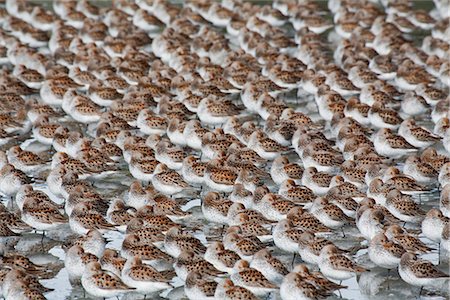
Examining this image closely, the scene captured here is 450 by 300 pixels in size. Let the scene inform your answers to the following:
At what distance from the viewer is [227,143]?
18.0 meters

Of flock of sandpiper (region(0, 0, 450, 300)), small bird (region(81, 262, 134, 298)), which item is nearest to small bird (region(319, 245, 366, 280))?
flock of sandpiper (region(0, 0, 450, 300))

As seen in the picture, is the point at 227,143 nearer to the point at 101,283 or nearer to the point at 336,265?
the point at 336,265

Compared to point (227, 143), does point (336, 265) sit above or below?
above

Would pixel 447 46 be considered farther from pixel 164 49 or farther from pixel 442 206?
pixel 442 206

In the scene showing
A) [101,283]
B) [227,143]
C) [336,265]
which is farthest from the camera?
[227,143]

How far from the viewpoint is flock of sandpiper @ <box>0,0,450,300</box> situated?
44.8 feet

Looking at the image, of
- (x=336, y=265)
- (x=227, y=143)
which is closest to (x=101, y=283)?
(x=336, y=265)

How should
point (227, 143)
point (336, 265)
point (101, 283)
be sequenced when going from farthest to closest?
point (227, 143), point (336, 265), point (101, 283)

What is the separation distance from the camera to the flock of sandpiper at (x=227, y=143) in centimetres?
1365

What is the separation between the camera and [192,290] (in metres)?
12.9

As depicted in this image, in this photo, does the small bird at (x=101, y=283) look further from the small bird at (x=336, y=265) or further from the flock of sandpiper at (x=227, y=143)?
the small bird at (x=336, y=265)

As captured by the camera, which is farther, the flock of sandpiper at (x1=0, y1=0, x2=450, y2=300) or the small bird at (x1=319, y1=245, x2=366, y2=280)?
the flock of sandpiper at (x1=0, y1=0, x2=450, y2=300)

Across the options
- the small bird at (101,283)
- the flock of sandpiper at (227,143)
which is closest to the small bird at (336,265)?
the flock of sandpiper at (227,143)

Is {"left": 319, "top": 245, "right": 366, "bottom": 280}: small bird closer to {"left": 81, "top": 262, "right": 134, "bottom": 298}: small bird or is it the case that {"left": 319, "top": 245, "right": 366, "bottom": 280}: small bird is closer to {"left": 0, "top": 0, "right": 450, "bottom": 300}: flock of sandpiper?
{"left": 0, "top": 0, "right": 450, "bottom": 300}: flock of sandpiper
